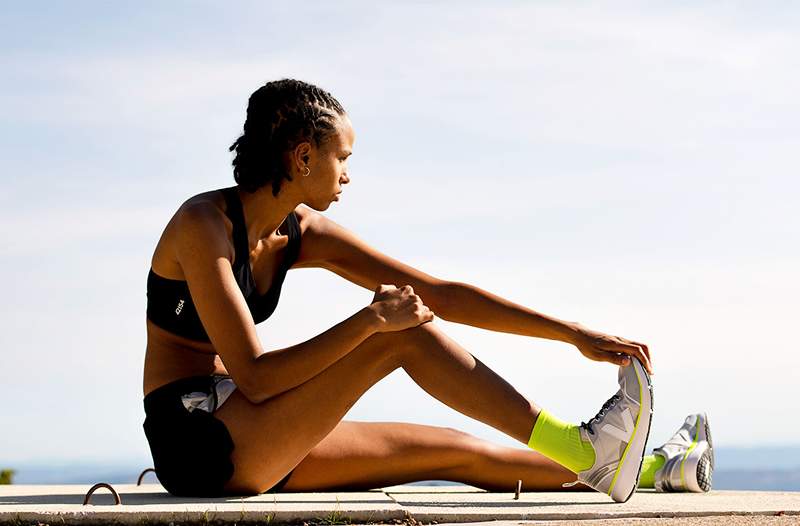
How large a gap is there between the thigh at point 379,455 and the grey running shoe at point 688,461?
0.85 m

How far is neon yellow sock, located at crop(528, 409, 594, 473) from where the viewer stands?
13.9 feet

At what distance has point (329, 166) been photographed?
173 inches

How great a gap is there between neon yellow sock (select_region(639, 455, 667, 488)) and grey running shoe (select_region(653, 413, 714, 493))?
0.02 meters

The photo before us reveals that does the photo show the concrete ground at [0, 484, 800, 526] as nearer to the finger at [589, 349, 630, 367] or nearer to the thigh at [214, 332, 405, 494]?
the thigh at [214, 332, 405, 494]

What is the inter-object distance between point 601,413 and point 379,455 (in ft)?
3.28

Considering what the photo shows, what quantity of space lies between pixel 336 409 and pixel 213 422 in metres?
0.47

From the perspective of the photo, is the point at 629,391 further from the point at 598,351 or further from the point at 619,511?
the point at 619,511

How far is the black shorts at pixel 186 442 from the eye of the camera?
4.21 m

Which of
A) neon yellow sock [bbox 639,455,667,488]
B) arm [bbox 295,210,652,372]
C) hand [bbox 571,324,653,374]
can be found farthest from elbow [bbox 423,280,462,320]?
neon yellow sock [bbox 639,455,667,488]

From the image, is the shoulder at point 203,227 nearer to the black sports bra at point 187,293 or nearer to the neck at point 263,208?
the black sports bra at point 187,293

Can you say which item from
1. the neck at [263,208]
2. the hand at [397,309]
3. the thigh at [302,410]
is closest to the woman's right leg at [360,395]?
the thigh at [302,410]

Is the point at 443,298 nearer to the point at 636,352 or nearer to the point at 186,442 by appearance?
the point at 636,352

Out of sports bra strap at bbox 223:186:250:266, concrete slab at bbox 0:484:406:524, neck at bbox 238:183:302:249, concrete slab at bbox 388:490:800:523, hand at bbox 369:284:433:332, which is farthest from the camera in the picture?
neck at bbox 238:183:302:249

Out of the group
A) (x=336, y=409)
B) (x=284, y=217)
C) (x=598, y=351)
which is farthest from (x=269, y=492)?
(x=598, y=351)
